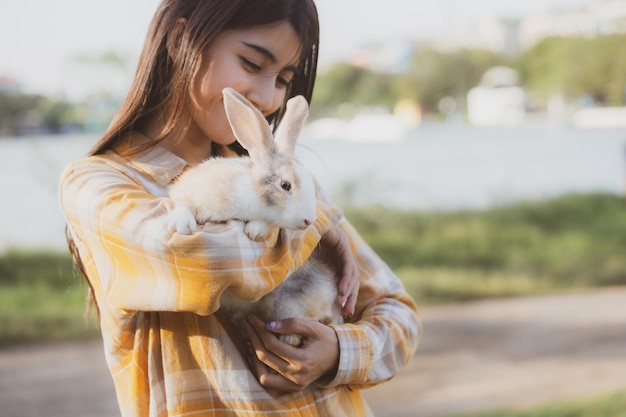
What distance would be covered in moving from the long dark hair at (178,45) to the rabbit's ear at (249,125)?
0.16 meters

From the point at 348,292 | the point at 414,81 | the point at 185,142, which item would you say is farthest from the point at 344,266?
the point at 414,81

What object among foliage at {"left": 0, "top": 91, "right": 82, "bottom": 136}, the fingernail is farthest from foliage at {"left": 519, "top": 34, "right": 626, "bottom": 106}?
the fingernail

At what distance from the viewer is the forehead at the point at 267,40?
1.26 m

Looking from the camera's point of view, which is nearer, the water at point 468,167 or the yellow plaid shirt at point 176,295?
the yellow plaid shirt at point 176,295

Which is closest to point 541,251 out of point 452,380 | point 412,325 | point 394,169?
point 394,169

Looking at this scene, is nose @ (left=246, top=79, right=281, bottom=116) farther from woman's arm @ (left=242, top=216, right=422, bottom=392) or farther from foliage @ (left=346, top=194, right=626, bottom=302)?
foliage @ (left=346, top=194, right=626, bottom=302)

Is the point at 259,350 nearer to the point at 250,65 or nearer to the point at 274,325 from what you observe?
the point at 274,325

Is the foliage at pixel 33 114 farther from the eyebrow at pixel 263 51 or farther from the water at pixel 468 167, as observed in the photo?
the eyebrow at pixel 263 51

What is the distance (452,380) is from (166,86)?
3473 mm

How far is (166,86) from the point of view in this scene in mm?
1305

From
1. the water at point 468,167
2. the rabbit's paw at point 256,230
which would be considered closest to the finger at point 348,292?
the rabbit's paw at point 256,230

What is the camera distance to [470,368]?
455cm

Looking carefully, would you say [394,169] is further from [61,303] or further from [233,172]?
[233,172]

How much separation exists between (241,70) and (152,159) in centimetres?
21
